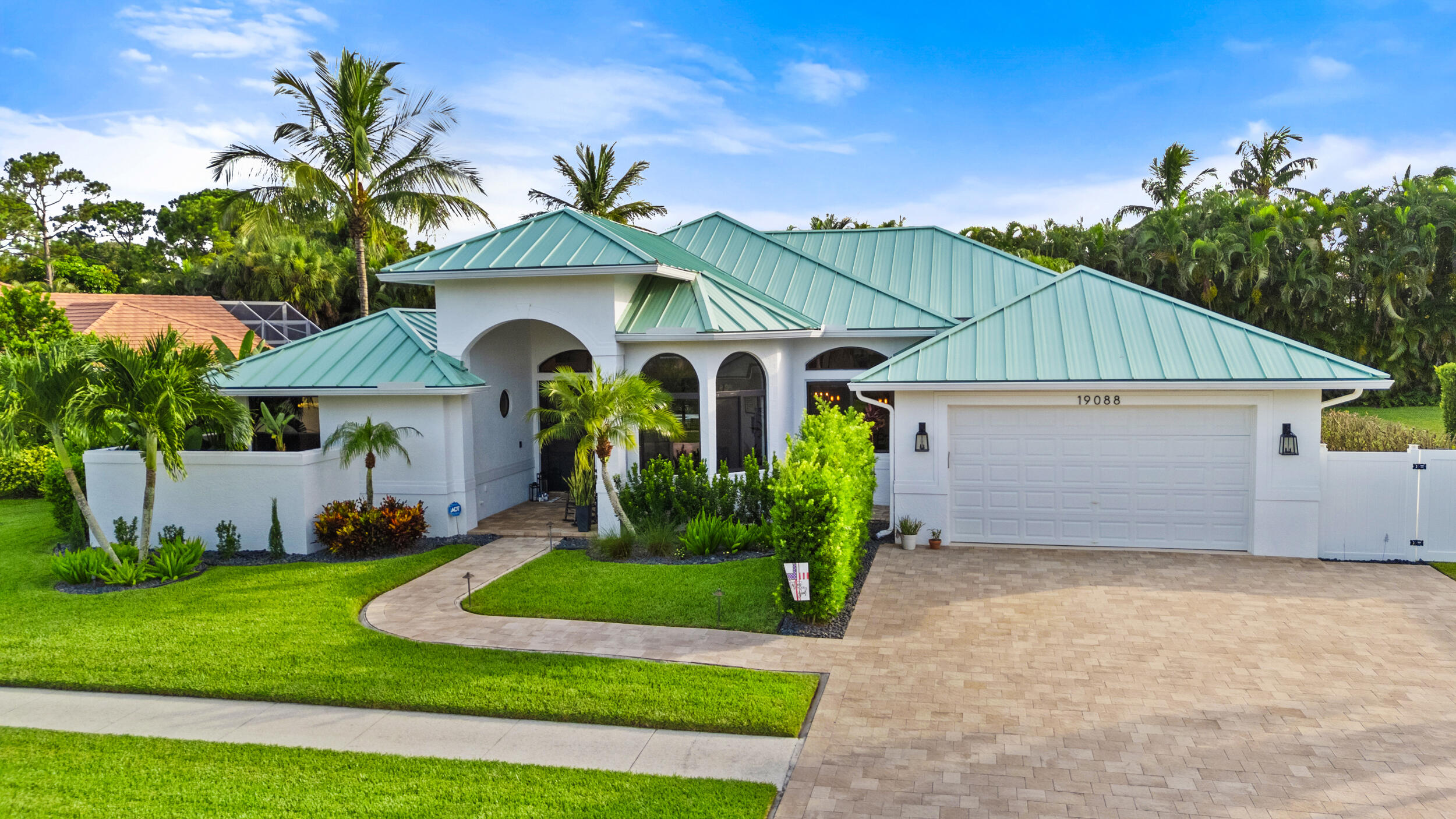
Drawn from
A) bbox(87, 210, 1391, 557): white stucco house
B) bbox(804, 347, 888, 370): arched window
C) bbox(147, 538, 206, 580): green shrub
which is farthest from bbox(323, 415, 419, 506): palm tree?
bbox(804, 347, 888, 370): arched window

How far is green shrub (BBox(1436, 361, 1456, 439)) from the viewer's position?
19000 millimetres

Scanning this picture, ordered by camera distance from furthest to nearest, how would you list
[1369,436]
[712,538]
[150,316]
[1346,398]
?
[150,316], [1369,436], [712,538], [1346,398]

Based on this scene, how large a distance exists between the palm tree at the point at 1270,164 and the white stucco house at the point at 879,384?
30.3 m

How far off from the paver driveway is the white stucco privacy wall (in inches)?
368

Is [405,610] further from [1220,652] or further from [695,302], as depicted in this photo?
[1220,652]

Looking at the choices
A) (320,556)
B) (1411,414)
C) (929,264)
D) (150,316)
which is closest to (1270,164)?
(1411,414)

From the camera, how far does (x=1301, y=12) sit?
2150cm

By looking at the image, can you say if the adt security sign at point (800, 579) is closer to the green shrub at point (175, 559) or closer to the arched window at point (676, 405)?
the arched window at point (676, 405)

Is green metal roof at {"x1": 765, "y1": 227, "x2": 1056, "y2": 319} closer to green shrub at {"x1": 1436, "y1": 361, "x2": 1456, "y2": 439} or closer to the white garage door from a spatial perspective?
the white garage door

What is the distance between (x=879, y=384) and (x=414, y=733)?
8.52 meters

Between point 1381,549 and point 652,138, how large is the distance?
25.5 metres

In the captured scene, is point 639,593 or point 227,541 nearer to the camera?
point 639,593

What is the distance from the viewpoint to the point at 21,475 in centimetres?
2123

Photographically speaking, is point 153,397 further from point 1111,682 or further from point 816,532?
point 1111,682
